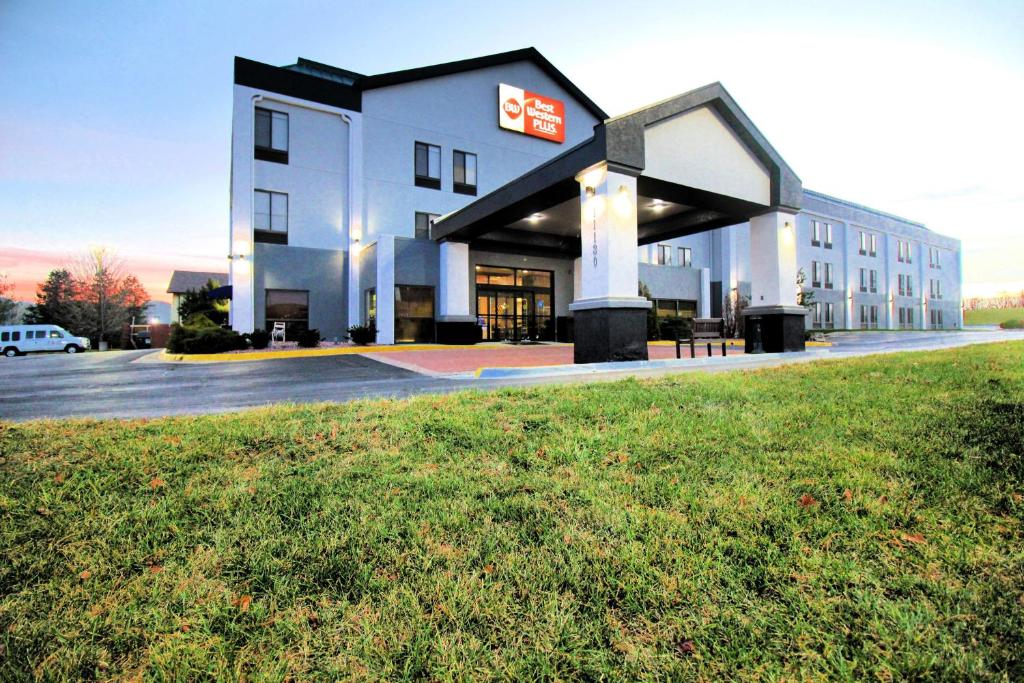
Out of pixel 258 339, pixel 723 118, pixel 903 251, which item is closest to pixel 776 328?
pixel 723 118

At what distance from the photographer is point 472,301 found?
66.5 ft

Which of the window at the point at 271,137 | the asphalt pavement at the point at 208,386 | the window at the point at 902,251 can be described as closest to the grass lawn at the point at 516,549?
the asphalt pavement at the point at 208,386

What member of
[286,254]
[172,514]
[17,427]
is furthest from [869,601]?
[286,254]

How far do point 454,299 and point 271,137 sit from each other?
10061mm

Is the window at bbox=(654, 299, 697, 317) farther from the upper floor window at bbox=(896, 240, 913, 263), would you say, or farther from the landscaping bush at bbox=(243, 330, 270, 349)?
the upper floor window at bbox=(896, 240, 913, 263)

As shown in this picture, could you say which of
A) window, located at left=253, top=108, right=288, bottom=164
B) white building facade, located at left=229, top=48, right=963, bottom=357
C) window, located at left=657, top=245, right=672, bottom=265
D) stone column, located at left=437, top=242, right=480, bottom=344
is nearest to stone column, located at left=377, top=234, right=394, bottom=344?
white building facade, located at left=229, top=48, right=963, bottom=357

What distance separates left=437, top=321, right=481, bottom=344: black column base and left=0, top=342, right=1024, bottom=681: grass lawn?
14.1 meters

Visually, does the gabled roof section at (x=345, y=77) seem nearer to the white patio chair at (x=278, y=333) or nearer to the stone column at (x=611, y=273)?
the white patio chair at (x=278, y=333)

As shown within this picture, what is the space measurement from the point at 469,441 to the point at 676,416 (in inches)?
78.6

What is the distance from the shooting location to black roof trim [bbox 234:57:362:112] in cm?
1758

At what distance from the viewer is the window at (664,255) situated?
27141mm

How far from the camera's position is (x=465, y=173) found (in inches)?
885

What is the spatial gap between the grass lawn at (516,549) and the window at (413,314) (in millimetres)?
14199

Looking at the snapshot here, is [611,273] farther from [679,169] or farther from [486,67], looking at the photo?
[486,67]
